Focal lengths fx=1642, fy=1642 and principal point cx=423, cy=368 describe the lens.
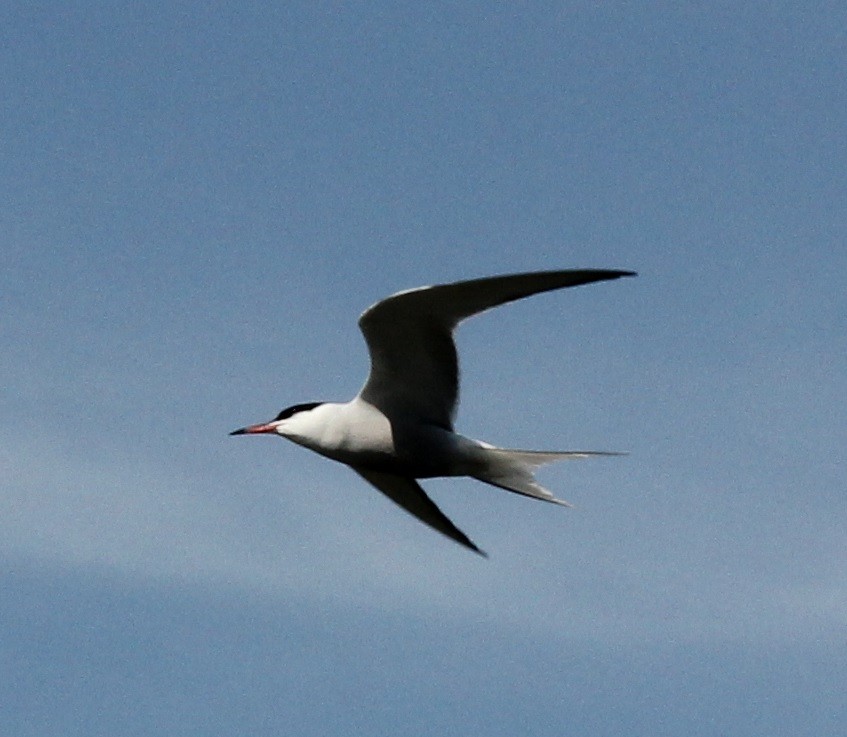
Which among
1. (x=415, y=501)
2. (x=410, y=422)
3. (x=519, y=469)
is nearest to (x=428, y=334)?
(x=410, y=422)

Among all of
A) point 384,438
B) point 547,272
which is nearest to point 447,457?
point 384,438

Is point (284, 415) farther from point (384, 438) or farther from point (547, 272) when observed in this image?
point (547, 272)

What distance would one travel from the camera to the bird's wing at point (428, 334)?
33.0ft

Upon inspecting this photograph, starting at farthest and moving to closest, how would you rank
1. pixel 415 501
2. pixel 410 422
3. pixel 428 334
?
pixel 415 501, pixel 410 422, pixel 428 334

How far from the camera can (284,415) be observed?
12023 millimetres

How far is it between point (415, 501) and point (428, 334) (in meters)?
2.09

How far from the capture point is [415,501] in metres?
12.7

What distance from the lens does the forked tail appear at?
11422 mm

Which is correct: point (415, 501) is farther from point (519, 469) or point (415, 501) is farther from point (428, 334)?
point (428, 334)

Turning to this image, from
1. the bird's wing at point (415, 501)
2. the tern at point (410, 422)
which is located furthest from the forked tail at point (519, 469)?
the bird's wing at point (415, 501)

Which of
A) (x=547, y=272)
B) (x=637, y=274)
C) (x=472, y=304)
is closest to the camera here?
(x=637, y=274)

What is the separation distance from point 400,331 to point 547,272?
5.02 feet

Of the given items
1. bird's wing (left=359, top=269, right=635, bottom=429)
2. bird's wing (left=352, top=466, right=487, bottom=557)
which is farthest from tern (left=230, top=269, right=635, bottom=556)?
bird's wing (left=352, top=466, right=487, bottom=557)

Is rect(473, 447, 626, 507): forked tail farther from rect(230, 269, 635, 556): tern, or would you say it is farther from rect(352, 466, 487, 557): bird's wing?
rect(352, 466, 487, 557): bird's wing
